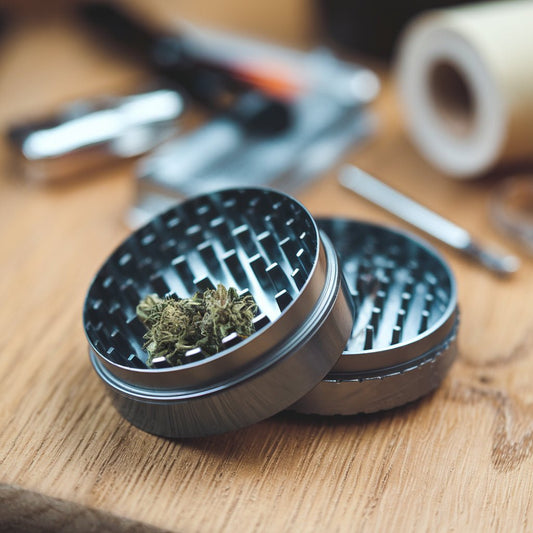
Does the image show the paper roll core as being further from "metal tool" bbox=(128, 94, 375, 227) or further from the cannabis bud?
the cannabis bud

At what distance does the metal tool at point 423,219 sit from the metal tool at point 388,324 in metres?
0.11

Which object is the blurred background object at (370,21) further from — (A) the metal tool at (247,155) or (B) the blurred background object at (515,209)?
(B) the blurred background object at (515,209)

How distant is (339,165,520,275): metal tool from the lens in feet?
2.02

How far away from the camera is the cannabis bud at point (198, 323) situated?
16.3 inches

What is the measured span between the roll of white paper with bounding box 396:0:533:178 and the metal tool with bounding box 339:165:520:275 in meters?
0.07

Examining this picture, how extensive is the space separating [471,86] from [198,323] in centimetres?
41

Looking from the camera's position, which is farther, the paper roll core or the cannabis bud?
the paper roll core

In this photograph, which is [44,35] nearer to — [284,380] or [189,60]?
[189,60]

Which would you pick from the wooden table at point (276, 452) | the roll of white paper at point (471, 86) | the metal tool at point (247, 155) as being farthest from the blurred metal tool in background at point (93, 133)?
the roll of white paper at point (471, 86)

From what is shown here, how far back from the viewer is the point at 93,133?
2.51 ft

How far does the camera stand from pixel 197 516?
42cm

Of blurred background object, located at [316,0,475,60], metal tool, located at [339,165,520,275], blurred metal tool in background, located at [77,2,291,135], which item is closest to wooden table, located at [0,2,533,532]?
metal tool, located at [339,165,520,275]

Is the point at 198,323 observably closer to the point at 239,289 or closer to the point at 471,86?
the point at 239,289

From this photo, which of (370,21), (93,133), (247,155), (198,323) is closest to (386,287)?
(198,323)
